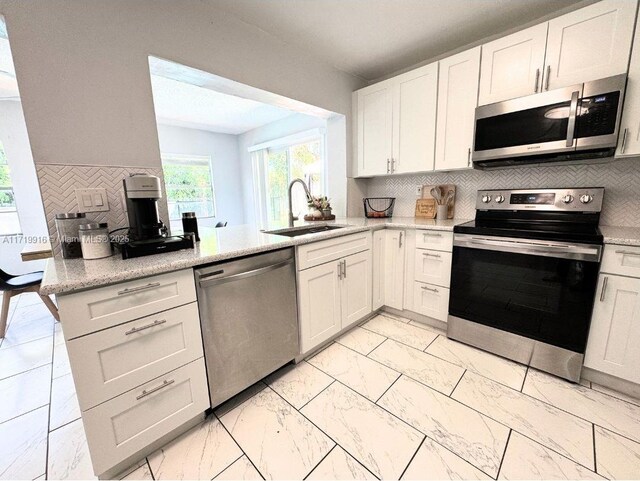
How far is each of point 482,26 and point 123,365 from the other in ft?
10.0

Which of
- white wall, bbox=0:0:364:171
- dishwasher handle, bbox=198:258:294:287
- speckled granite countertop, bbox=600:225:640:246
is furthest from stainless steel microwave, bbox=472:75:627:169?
white wall, bbox=0:0:364:171

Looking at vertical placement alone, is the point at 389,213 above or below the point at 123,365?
above

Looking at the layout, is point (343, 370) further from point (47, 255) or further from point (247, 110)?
point (247, 110)

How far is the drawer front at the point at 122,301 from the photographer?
0.94 m

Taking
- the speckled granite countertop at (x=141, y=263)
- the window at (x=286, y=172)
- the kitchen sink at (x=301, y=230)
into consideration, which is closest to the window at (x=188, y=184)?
the window at (x=286, y=172)

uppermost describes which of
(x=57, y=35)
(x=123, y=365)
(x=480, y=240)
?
(x=57, y=35)

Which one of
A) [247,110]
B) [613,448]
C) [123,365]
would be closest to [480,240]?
[613,448]

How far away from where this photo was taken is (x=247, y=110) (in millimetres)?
3789

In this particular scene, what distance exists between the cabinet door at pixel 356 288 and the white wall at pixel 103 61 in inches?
59.2

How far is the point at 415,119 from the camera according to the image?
7.58 ft

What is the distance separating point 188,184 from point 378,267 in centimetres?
411

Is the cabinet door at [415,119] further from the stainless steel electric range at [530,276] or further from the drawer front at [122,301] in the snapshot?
the drawer front at [122,301]

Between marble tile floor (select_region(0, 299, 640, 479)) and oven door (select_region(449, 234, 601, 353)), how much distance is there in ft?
0.99

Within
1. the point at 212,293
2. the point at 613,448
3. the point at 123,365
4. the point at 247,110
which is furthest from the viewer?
the point at 247,110
